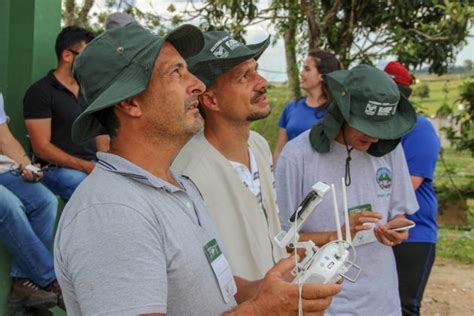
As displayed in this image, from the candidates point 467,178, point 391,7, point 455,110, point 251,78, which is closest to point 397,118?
point 251,78

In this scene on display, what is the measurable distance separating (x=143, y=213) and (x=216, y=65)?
1073 mm

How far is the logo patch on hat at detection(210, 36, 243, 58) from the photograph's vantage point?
263 cm

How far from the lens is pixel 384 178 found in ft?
10.7

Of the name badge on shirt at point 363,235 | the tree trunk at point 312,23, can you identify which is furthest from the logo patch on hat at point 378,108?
the tree trunk at point 312,23

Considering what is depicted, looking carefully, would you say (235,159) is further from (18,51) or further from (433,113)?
(433,113)

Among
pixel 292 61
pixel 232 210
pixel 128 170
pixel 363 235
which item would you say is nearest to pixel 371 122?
pixel 363 235

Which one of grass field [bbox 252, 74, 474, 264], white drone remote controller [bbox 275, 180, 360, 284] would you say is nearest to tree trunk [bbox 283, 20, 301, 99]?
grass field [bbox 252, 74, 474, 264]

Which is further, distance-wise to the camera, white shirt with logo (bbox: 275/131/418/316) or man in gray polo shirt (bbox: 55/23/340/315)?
white shirt with logo (bbox: 275/131/418/316)

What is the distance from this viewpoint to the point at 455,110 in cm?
1117

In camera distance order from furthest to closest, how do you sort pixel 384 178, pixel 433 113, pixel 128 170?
pixel 433 113 → pixel 384 178 → pixel 128 170

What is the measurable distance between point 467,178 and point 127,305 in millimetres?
11834

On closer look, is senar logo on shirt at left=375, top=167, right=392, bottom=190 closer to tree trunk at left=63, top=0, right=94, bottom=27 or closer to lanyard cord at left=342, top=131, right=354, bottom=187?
lanyard cord at left=342, top=131, right=354, bottom=187

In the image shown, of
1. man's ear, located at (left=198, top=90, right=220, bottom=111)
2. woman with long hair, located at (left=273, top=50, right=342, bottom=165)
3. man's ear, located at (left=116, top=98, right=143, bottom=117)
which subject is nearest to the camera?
man's ear, located at (left=116, top=98, right=143, bottom=117)

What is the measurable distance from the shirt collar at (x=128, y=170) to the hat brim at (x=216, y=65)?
0.81 meters
